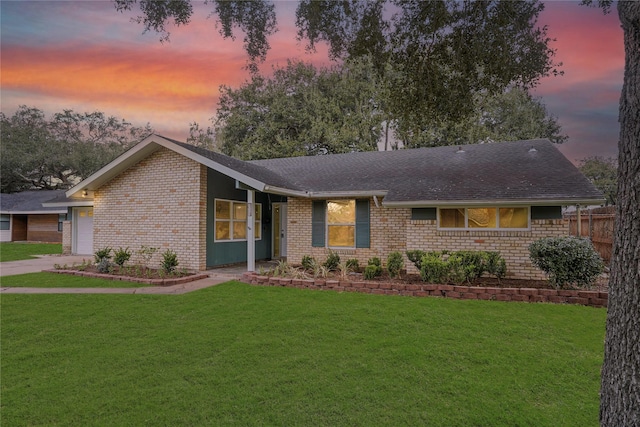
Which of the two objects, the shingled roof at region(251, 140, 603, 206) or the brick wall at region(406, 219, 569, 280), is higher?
the shingled roof at region(251, 140, 603, 206)

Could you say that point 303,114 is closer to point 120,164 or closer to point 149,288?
point 120,164

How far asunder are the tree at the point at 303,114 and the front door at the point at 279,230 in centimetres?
1278

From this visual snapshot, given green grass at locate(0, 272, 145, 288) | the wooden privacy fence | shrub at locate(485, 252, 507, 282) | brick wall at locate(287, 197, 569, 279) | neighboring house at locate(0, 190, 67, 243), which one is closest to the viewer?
shrub at locate(485, 252, 507, 282)

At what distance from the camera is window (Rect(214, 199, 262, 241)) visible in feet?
39.1

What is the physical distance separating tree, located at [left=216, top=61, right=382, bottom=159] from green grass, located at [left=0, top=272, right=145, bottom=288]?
18176mm

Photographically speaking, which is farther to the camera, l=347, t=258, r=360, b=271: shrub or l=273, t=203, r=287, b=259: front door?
l=273, t=203, r=287, b=259: front door

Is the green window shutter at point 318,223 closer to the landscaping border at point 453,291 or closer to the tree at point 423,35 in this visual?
the landscaping border at point 453,291

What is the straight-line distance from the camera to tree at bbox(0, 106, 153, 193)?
36.4 metres

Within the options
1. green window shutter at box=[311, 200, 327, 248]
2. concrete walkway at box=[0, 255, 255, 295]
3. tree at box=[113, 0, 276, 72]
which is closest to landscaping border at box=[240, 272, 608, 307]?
concrete walkway at box=[0, 255, 255, 295]

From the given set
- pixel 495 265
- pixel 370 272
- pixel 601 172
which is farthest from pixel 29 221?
pixel 601 172

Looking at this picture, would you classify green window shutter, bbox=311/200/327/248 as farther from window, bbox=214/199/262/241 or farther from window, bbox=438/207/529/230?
window, bbox=438/207/529/230

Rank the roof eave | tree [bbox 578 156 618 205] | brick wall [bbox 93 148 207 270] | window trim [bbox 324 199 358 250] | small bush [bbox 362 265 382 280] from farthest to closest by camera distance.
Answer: tree [bbox 578 156 618 205] → window trim [bbox 324 199 358 250] → brick wall [bbox 93 148 207 270] → the roof eave → small bush [bbox 362 265 382 280]

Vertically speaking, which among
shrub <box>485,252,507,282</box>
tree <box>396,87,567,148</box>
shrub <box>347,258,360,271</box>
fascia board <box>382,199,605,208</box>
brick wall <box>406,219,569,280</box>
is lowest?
shrub <box>347,258,360,271</box>

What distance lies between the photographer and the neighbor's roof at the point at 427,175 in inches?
371
